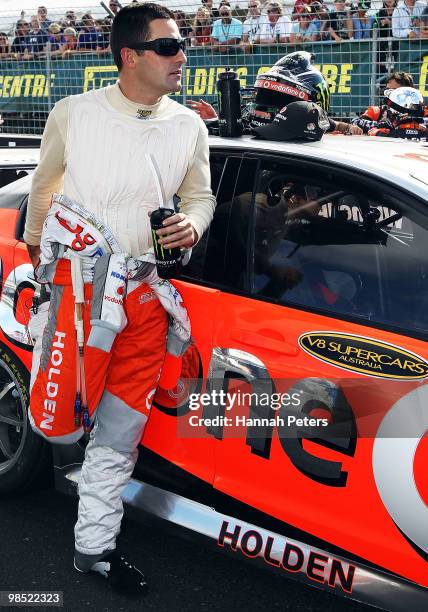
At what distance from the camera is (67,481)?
128 inches

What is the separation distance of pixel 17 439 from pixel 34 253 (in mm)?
888

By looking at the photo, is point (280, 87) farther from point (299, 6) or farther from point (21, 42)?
point (21, 42)

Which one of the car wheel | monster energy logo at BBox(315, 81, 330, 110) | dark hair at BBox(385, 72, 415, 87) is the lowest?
the car wheel

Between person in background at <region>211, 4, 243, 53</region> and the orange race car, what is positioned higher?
person in background at <region>211, 4, 243, 53</region>

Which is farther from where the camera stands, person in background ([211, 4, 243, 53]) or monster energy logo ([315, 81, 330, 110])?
person in background ([211, 4, 243, 53])

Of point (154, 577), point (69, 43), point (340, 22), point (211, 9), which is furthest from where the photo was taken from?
point (69, 43)

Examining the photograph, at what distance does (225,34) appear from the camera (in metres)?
9.98

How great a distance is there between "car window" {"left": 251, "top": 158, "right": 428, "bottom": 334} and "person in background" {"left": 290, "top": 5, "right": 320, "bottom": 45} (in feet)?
22.7

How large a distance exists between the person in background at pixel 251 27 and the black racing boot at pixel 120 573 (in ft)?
25.6

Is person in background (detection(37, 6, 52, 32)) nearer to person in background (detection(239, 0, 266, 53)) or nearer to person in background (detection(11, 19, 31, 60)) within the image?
person in background (detection(11, 19, 31, 60))

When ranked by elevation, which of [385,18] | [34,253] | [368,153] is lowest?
[34,253]

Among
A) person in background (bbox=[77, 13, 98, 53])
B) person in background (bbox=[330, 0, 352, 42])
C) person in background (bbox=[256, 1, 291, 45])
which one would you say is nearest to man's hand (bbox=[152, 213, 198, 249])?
person in background (bbox=[330, 0, 352, 42])

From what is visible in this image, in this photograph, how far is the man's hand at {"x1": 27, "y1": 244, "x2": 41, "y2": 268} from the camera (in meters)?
3.16

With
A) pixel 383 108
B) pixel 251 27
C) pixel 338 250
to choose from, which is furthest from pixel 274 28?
pixel 338 250
